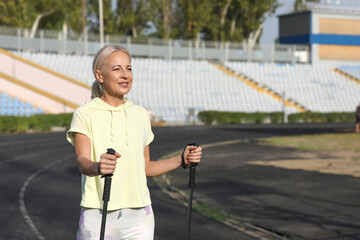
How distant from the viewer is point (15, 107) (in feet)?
153

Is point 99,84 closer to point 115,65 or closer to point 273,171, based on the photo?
point 115,65

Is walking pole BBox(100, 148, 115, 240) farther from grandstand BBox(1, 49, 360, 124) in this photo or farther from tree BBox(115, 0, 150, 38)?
tree BBox(115, 0, 150, 38)

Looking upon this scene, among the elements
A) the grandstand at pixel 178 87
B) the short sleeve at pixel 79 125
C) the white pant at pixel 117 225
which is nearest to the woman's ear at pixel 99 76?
the short sleeve at pixel 79 125

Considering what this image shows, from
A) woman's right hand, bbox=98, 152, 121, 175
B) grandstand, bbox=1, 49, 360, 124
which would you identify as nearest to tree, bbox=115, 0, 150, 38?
grandstand, bbox=1, 49, 360, 124

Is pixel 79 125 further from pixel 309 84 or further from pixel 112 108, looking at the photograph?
pixel 309 84

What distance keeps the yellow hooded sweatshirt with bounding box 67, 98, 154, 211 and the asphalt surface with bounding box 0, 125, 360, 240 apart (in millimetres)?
6335

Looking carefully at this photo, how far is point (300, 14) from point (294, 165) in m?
57.1

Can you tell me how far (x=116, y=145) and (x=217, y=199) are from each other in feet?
34.8

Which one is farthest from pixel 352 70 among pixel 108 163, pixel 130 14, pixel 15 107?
pixel 108 163

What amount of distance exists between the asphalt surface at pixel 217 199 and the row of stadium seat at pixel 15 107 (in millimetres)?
20840

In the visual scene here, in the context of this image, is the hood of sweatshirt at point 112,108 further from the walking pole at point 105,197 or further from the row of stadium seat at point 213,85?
the row of stadium seat at point 213,85

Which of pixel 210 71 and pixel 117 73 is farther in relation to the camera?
pixel 210 71

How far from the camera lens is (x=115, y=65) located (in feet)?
15.6

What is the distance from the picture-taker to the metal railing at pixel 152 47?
58250 mm
